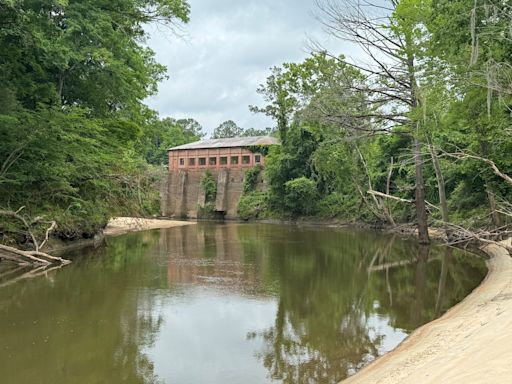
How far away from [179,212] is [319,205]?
791 inches

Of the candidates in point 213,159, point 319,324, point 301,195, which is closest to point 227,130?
point 213,159

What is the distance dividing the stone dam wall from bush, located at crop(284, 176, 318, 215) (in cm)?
790

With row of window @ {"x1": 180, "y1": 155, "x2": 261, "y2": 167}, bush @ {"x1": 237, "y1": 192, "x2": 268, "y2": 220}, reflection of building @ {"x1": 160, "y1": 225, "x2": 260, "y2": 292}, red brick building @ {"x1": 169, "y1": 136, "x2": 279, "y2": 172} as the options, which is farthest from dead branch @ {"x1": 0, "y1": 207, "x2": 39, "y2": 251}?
row of window @ {"x1": 180, "y1": 155, "x2": 261, "y2": 167}

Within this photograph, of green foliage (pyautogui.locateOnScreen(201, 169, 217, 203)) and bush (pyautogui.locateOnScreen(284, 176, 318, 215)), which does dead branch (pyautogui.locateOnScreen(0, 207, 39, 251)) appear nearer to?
bush (pyautogui.locateOnScreen(284, 176, 318, 215))

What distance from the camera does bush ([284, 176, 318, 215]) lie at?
133 ft

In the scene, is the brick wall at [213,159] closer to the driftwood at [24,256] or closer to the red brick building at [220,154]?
the red brick building at [220,154]

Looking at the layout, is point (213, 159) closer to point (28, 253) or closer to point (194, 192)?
point (194, 192)

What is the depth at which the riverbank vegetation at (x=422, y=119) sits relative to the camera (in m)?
12.0

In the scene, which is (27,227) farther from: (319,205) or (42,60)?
(319,205)

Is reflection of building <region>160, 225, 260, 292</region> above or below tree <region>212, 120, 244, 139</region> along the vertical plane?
below

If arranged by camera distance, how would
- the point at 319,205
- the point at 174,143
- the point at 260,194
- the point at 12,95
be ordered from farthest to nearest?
the point at 174,143 → the point at 260,194 → the point at 319,205 → the point at 12,95

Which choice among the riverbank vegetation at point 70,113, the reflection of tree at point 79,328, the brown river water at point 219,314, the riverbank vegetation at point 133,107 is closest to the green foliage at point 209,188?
the riverbank vegetation at point 133,107

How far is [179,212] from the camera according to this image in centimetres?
5603

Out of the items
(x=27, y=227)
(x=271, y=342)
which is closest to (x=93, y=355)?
(x=271, y=342)
